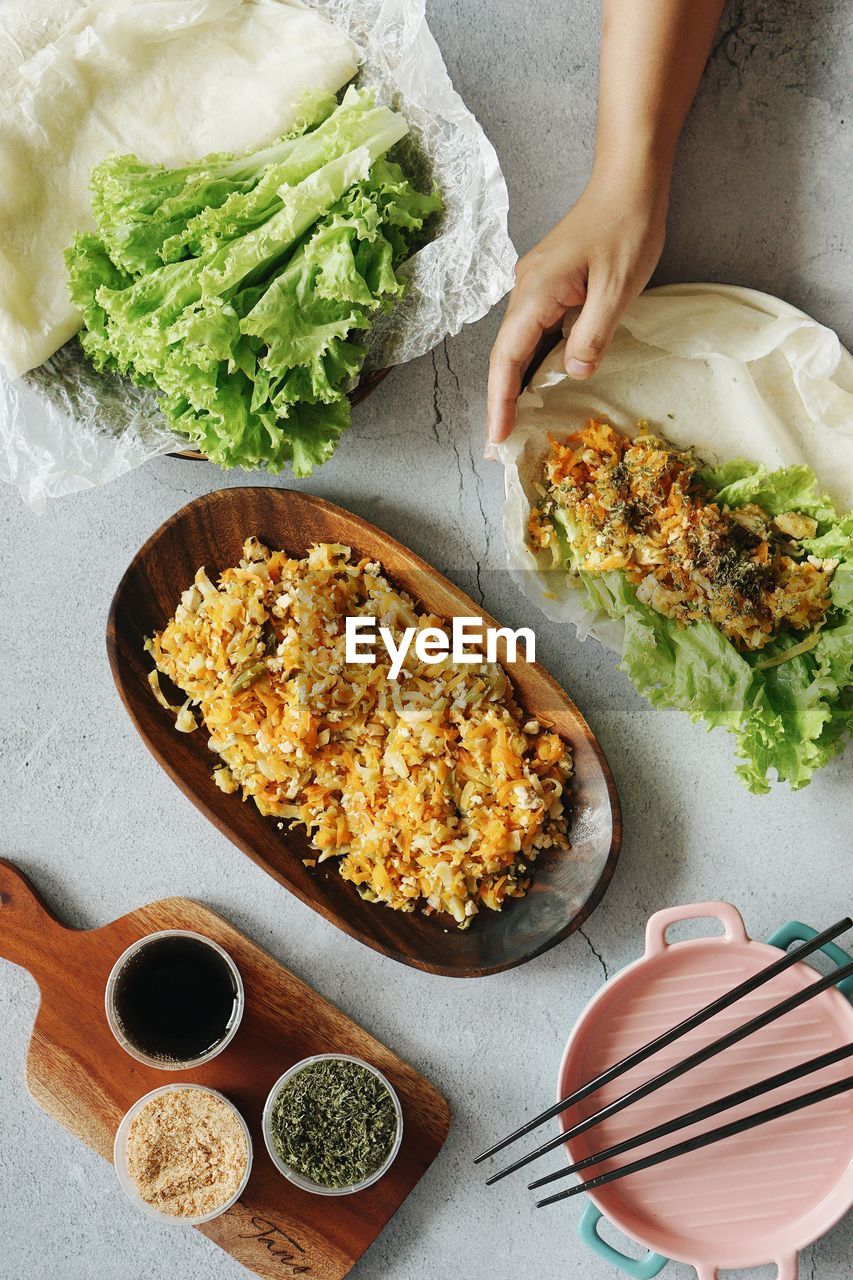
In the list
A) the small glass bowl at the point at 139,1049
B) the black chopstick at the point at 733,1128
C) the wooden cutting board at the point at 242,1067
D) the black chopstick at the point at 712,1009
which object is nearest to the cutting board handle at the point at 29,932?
the wooden cutting board at the point at 242,1067

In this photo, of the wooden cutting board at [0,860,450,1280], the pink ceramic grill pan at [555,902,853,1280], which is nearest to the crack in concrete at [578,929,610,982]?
the pink ceramic grill pan at [555,902,853,1280]

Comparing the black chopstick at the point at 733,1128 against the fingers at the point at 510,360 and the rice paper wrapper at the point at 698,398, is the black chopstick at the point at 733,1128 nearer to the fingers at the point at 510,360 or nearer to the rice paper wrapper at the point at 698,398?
the rice paper wrapper at the point at 698,398

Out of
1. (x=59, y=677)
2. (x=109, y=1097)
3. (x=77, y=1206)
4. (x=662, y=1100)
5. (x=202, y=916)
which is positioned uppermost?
(x=59, y=677)

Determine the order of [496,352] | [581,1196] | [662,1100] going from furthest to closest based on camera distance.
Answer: [581,1196] → [662,1100] → [496,352]

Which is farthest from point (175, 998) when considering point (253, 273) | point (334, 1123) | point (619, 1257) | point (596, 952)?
point (253, 273)

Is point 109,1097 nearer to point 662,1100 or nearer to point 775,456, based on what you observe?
point 662,1100

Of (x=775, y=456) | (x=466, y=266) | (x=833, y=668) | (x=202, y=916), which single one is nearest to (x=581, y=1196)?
(x=202, y=916)

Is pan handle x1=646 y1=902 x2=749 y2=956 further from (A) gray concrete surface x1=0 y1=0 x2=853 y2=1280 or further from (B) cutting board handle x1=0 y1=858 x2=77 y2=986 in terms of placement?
(B) cutting board handle x1=0 y1=858 x2=77 y2=986
